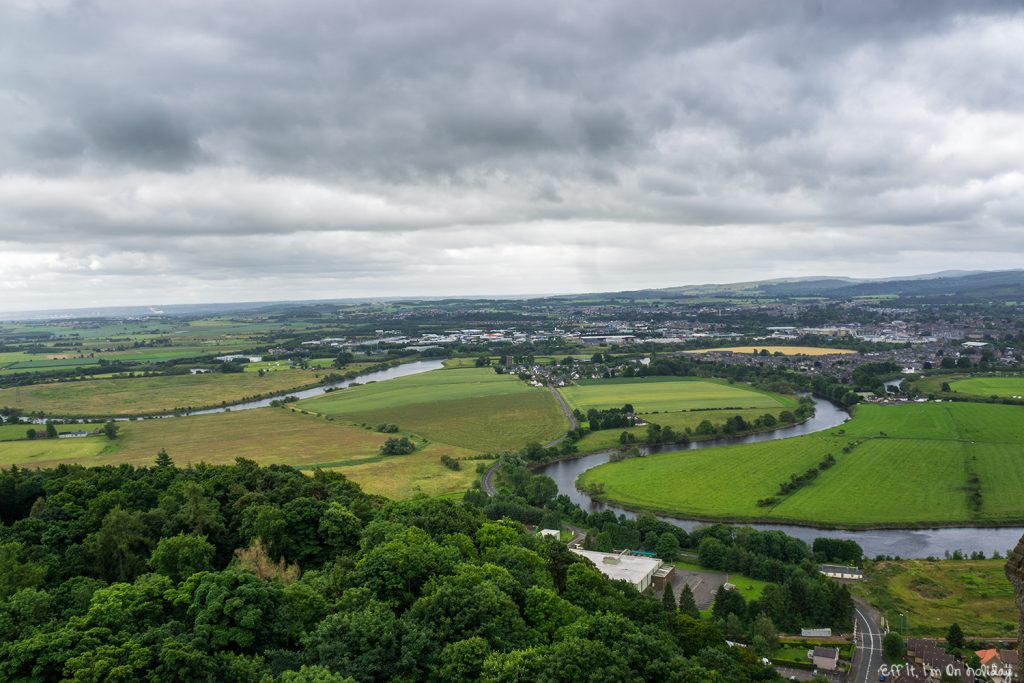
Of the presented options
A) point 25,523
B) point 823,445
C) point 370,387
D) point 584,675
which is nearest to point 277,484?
point 25,523

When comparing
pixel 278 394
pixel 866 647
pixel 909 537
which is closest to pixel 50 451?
pixel 278 394

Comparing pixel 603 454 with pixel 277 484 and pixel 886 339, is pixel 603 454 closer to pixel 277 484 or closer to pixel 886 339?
pixel 277 484

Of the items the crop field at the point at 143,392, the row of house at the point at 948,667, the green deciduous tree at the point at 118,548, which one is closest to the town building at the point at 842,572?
the row of house at the point at 948,667

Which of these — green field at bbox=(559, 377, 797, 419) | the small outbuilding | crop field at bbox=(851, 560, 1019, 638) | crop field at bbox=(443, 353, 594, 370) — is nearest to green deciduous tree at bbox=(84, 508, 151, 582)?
the small outbuilding

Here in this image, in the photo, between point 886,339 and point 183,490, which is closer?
point 183,490

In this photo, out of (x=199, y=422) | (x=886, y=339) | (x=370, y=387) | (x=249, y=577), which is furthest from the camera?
(x=886, y=339)

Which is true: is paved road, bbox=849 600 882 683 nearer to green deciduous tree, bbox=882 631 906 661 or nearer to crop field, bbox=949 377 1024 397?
green deciduous tree, bbox=882 631 906 661
